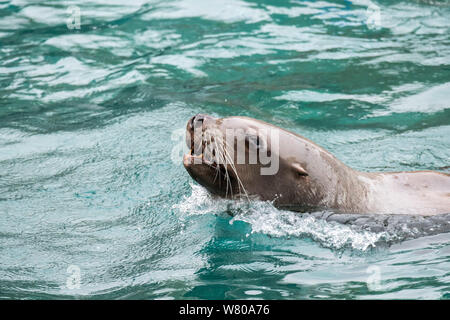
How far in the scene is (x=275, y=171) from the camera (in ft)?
17.2

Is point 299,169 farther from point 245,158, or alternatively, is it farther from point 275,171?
point 245,158

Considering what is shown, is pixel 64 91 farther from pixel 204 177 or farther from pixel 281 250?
pixel 281 250

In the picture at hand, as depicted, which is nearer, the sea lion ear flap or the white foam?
the white foam

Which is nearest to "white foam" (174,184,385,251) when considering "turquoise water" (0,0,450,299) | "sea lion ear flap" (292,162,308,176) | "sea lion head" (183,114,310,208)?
"turquoise water" (0,0,450,299)

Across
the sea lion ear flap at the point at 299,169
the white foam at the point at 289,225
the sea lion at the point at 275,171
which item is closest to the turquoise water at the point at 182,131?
the white foam at the point at 289,225

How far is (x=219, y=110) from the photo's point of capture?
26.0ft

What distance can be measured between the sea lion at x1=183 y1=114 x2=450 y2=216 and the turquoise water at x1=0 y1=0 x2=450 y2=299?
19 cm

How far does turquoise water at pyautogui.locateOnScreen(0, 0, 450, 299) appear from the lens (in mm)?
4676

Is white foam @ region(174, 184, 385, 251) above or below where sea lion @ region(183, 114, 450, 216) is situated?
below

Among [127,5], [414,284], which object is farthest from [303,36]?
[414,284]

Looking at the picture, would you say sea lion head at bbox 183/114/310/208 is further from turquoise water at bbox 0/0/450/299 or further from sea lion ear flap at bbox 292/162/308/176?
turquoise water at bbox 0/0/450/299

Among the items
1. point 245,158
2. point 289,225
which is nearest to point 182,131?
point 245,158

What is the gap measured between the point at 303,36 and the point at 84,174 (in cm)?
474

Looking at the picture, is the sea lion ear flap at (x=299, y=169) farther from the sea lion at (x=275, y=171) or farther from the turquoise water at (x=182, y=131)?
the turquoise water at (x=182, y=131)
